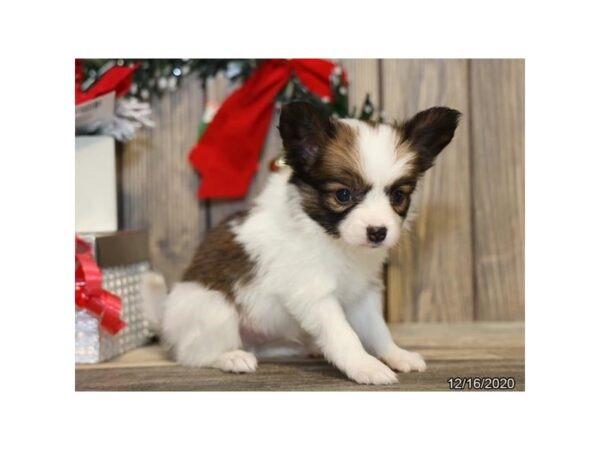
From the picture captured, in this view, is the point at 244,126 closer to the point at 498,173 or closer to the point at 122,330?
the point at 122,330

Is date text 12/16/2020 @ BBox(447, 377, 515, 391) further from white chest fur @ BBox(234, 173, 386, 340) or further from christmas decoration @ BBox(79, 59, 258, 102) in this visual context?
christmas decoration @ BBox(79, 59, 258, 102)

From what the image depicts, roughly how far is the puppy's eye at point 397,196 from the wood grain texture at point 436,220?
38.8 inches

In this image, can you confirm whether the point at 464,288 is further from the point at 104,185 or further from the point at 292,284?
the point at 104,185

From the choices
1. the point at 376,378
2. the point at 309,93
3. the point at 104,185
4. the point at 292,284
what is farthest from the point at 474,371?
the point at 104,185

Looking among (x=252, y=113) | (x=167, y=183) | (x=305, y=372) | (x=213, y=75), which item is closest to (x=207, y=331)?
(x=305, y=372)

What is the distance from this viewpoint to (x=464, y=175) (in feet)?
11.5

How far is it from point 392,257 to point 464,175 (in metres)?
0.55

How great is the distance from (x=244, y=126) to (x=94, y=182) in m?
0.76

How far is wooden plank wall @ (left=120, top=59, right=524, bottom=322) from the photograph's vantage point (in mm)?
3496

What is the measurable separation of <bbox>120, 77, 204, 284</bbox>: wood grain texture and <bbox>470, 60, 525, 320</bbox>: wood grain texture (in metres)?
1.42

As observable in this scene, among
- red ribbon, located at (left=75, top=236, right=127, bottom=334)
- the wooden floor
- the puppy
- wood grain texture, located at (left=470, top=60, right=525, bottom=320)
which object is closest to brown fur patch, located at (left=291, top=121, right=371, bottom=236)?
the puppy

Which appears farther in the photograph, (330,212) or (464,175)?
(464,175)

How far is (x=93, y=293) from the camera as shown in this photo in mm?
2787

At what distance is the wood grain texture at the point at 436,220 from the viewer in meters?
3.50
